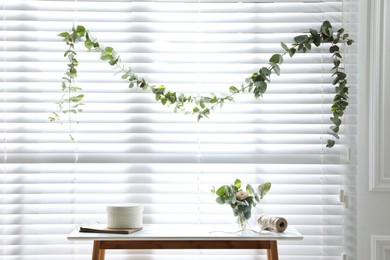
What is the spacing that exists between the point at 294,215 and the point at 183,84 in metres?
0.87

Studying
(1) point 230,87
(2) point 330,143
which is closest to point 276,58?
(1) point 230,87

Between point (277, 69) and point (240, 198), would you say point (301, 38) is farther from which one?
point (240, 198)

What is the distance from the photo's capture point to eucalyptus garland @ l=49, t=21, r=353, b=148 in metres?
2.88

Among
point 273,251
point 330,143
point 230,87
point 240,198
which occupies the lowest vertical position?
point 273,251

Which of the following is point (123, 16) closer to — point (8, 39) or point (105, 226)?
point (8, 39)

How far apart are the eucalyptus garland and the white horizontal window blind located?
5 cm

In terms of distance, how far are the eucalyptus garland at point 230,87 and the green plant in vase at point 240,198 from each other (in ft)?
1.26

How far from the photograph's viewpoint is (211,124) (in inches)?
Answer: 117

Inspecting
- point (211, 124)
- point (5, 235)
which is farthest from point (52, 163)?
point (211, 124)

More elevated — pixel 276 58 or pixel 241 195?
pixel 276 58

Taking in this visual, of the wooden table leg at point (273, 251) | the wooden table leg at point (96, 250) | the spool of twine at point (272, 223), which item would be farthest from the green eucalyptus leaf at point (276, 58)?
the wooden table leg at point (96, 250)

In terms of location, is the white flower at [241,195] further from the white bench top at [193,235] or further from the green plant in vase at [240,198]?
the white bench top at [193,235]

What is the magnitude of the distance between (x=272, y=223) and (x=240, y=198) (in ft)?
0.63

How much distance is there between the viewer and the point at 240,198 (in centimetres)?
275
